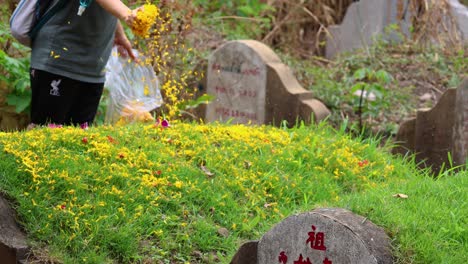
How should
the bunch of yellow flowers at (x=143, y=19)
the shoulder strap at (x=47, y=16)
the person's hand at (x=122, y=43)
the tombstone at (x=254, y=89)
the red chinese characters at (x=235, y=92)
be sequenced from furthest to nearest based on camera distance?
the red chinese characters at (x=235, y=92)
the tombstone at (x=254, y=89)
the person's hand at (x=122, y=43)
the shoulder strap at (x=47, y=16)
the bunch of yellow flowers at (x=143, y=19)

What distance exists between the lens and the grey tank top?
5094 mm

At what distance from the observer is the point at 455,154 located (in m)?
6.47

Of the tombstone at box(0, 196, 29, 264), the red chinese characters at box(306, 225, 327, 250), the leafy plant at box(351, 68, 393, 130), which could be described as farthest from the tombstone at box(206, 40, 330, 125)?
the red chinese characters at box(306, 225, 327, 250)

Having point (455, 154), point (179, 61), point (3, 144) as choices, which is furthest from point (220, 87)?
point (3, 144)

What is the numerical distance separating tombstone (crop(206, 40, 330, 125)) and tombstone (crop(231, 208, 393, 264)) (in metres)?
3.66

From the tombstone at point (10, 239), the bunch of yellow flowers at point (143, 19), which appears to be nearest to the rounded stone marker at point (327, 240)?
the tombstone at point (10, 239)

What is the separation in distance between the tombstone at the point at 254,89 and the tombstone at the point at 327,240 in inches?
144

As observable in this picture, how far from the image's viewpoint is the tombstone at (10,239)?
388 centimetres

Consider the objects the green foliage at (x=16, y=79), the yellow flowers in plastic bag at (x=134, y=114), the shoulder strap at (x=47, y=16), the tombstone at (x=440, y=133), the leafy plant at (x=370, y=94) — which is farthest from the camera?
the leafy plant at (x=370, y=94)

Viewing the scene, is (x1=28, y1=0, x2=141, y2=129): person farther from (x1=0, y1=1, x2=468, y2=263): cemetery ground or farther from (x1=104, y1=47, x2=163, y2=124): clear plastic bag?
(x1=104, y1=47, x2=163, y2=124): clear plastic bag

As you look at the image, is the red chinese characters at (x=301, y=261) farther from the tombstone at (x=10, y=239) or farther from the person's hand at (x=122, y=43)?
the person's hand at (x=122, y=43)

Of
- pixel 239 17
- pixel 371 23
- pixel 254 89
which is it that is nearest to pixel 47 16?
pixel 254 89

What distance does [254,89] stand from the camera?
7.65 m

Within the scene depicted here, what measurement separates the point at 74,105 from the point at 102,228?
4.85 ft
